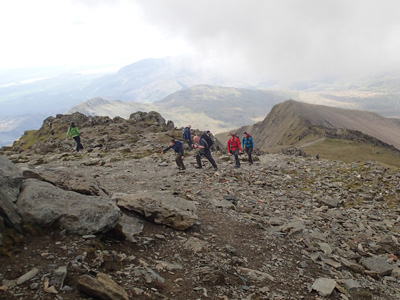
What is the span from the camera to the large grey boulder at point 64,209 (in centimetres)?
950

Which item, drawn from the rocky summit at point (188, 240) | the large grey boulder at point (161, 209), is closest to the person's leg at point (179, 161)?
the rocky summit at point (188, 240)

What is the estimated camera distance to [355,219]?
772 inches

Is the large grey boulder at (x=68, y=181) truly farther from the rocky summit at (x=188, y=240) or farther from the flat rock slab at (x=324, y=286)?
the flat rock slab at (x=324, y=286)

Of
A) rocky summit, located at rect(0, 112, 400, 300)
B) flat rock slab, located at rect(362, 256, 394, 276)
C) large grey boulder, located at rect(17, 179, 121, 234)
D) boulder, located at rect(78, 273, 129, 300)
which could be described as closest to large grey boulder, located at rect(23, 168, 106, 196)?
rocky summit, located at rect(0, 112, 400, 300)

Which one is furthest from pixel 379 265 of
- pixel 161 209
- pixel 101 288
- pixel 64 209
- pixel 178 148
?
pixel 178 148

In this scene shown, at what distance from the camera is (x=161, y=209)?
13109 millimetres

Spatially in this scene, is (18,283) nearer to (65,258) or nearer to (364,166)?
(65,258)

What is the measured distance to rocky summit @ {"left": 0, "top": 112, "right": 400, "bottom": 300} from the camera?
8.24 meters

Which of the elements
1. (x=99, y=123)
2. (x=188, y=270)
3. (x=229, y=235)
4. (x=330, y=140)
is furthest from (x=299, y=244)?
(x=330, y=140)

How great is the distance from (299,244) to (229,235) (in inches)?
141

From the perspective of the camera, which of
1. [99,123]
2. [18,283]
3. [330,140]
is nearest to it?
[18,283]

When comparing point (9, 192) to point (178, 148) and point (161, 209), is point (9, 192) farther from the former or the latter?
point (178, 148)

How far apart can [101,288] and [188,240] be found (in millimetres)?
5051

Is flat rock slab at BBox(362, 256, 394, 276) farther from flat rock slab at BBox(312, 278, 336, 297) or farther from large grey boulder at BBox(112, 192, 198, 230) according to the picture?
large grey boulder at BBox(112, 192, 198, 230)
